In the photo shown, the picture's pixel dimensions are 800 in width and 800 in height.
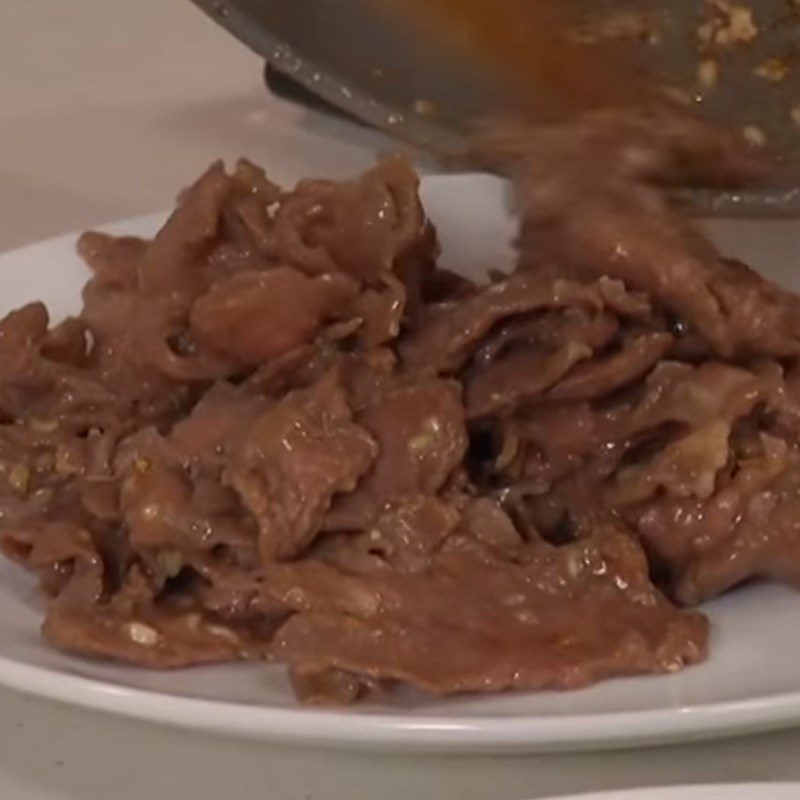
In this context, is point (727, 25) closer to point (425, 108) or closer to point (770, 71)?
point (770, 71)

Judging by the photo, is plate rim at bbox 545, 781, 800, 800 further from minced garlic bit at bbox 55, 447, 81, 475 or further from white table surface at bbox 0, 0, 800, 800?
minced garlic bit at bbox 55, 447, 81, 475

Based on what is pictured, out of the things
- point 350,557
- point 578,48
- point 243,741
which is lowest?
point 243,741

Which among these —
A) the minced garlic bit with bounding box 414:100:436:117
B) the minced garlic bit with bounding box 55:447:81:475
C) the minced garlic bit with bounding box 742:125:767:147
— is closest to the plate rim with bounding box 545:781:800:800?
the minced garlic bit with bounding box 55:447:81:475

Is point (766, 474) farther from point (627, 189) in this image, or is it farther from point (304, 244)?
point (304, 244)

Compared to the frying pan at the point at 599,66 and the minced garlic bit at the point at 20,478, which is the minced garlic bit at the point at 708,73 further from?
the minced garlic bit at the point at 20,478

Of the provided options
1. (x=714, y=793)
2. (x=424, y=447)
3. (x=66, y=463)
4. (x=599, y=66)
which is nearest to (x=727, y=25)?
(x=599, y=66)

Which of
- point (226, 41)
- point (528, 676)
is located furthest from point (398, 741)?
point (226, 41)
